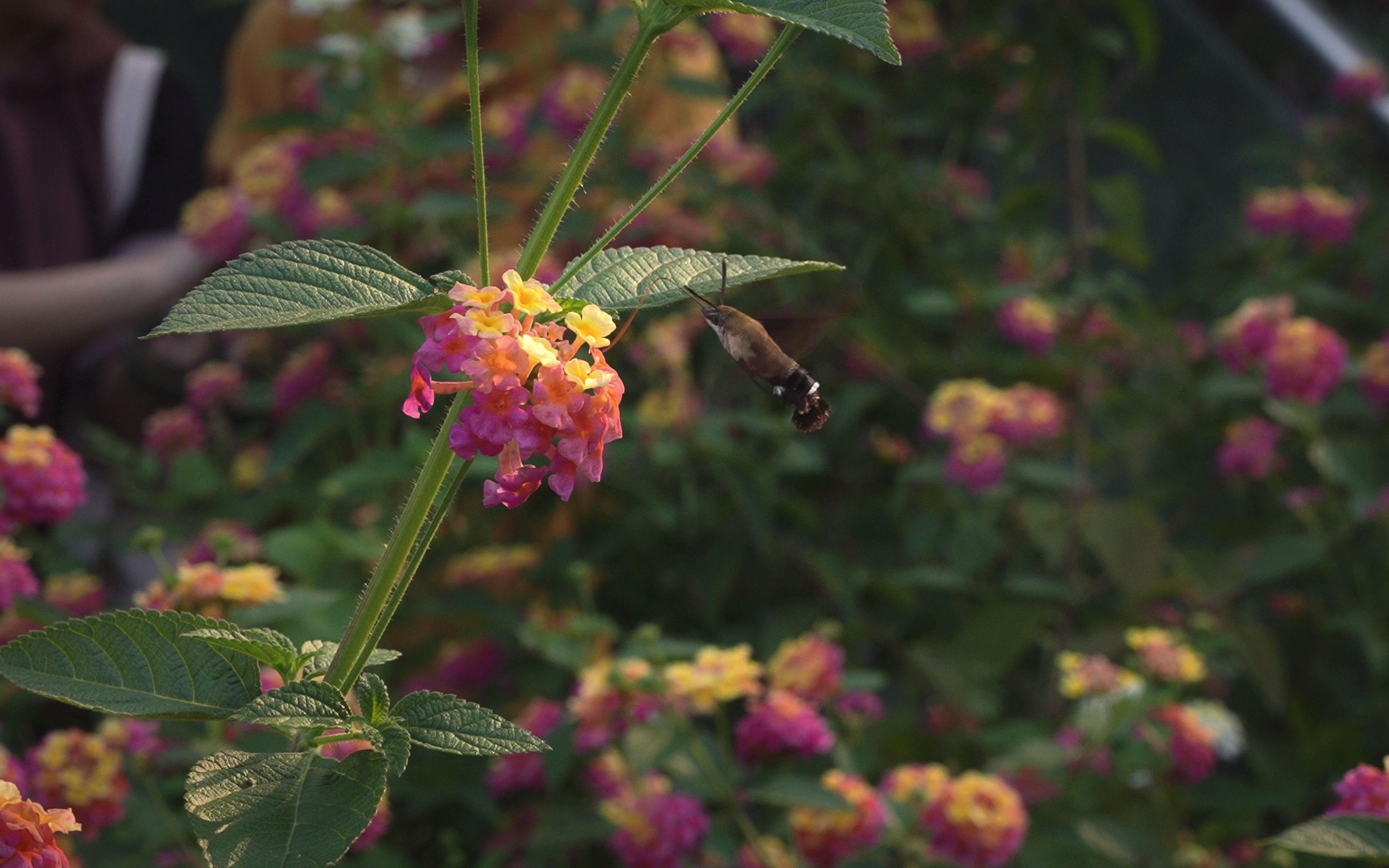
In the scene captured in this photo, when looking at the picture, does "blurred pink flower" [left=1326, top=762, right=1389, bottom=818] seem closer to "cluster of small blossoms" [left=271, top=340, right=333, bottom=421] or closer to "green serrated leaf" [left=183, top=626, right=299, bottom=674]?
"green serrated leaf" [left=183, top=626, right=299, bottom=674]

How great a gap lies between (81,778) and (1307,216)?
5.80 ft

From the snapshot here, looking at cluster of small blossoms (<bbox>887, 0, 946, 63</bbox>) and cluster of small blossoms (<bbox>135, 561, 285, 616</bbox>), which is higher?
cluster of small blossoms (<bbox>887, 0, 946, 63</bbox>)

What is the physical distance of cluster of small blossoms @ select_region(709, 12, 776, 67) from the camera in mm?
1874

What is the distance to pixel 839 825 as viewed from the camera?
1034 mm

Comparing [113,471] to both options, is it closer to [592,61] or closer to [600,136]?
[592,61]

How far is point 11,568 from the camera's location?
2.91 feet

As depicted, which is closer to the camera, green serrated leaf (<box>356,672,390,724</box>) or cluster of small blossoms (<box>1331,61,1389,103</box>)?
green serrated leaf (<box>356,672,390,724</box>)

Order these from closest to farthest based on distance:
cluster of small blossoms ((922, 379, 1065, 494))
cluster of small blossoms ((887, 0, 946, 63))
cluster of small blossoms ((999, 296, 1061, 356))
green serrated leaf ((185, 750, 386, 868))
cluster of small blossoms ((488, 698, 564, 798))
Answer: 1. green serrated leaf ((185, 750, 386, 868))
2. cluster of small blossoms ((488, 698, 564, 798))
3. cluster of small blossoms ((922, 379, 1065, 494))
4. cluster of small blossoms ((999, 296, 1061, 356))
5. cluster of small blossoms ((887, 0, 946, 63))

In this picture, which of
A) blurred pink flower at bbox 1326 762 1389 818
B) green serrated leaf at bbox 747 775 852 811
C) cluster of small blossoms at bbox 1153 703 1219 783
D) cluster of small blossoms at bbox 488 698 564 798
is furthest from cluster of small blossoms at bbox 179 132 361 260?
blurred pink flower at bbox 1326 762 1389 818

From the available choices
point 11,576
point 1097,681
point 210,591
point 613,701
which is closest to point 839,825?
point 613,701

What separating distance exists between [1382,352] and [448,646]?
1142mm

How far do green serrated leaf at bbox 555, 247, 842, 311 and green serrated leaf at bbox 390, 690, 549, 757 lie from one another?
138 mm

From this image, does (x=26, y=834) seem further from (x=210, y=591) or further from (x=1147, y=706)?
(x=1147, y=706)

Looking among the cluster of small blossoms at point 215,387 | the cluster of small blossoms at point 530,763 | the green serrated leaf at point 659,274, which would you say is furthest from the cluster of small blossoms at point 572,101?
the green serrated leaf at point 659,274
